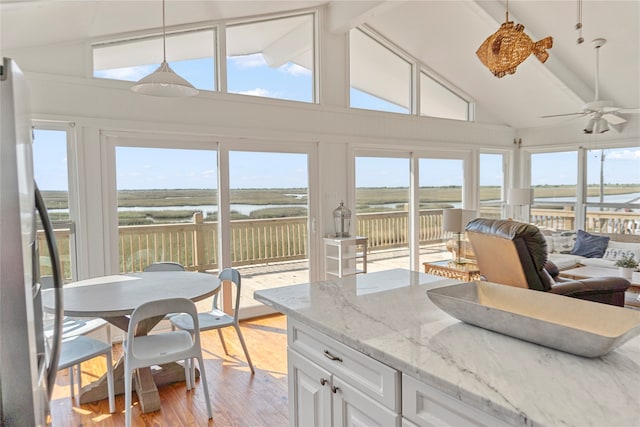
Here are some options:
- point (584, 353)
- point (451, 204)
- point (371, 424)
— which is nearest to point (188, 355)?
point (371, 424)

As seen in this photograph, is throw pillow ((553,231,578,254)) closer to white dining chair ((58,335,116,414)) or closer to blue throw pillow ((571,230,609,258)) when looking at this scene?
blue throw pillow ((571,230,609,258))

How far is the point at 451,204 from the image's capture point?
6.32 meters

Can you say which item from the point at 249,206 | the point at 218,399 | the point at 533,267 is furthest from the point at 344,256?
the point at 218,399

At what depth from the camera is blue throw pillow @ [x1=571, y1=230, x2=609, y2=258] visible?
5.06 meters

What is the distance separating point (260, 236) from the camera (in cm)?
467

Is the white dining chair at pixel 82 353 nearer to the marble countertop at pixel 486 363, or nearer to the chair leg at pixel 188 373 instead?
the chair leg at pixel 188 373

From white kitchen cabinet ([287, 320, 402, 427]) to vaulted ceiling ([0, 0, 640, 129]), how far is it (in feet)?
8.75

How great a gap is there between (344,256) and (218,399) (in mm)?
2395

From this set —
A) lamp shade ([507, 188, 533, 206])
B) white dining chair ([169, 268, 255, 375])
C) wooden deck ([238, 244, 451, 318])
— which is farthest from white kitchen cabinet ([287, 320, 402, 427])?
lamp shade ([507, 188, 533, 206])

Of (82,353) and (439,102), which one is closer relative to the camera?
(82,353)

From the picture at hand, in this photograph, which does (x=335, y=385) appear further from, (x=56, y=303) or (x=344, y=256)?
(x=344, y=256)

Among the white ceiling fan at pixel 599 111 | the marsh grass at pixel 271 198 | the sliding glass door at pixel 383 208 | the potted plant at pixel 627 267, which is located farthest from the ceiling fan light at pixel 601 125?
the sliding glass door at pixel 383 208

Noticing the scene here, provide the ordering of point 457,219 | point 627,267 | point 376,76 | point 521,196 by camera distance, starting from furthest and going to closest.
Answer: point 521,196 → point 376,76 → point 457,219 → point 627,267

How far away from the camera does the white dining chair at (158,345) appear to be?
2.32 metres
